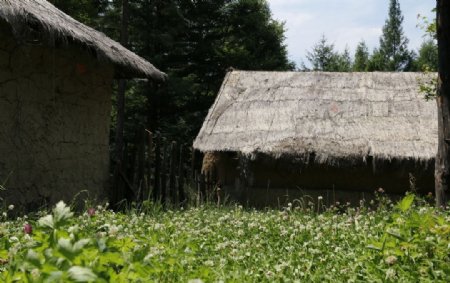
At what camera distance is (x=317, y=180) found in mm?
9867

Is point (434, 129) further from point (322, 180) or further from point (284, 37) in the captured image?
point (284, 37)

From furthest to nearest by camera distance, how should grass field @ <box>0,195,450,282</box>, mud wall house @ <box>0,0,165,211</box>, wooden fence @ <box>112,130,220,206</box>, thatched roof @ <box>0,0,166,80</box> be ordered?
1. wooden fence @ <box>112,130,220,206</box>
2. mud wall house @ <box>0,0,165,211</box>
3. thatched roof @ <box>0,0,166,80</box>
4. grass field @ <box>0,195,450,282</box>

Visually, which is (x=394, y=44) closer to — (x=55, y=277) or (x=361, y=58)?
(x=361, y=58)

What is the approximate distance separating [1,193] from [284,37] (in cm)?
1787

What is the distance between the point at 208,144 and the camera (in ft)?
33.4

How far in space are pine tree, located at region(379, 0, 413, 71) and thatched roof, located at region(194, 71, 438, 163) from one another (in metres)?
25.0

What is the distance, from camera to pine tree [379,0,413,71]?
119ft

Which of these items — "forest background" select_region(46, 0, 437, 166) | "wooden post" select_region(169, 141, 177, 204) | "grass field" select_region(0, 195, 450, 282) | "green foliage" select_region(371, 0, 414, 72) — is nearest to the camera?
"grass field" select_region(0, 195, 450, 282)

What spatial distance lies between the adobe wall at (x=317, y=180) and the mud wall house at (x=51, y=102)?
3.10 m

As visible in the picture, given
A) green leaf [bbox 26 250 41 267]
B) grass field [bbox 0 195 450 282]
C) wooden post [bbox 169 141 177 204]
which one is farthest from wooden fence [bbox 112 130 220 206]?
green leaf [bbox 26 250 41 267]

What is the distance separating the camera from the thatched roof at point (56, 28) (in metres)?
4.98

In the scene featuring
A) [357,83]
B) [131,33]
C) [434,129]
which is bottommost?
[434,129]

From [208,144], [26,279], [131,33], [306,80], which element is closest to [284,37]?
[131,33]

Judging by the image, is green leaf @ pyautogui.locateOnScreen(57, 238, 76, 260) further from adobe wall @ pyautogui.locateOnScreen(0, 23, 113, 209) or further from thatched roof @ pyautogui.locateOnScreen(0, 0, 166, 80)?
adobe wall @ pyautogui.locateOnScreen(0, 23, 113, 209)
